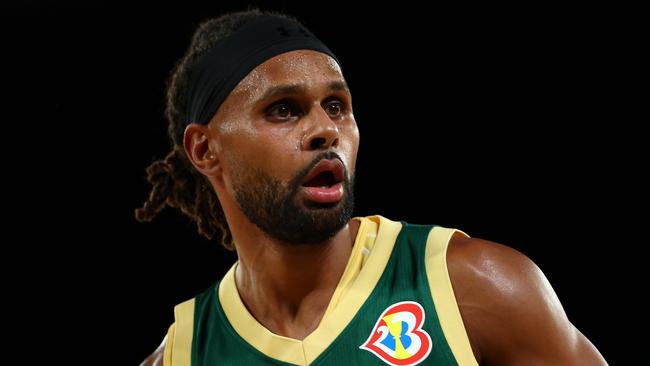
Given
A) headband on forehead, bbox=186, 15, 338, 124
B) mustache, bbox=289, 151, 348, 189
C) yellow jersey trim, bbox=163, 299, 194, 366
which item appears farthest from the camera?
yellow jersey trim, bbox=163, 299, 194, 366

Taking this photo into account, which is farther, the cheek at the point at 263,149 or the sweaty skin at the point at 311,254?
the cheek at the point at 263,149

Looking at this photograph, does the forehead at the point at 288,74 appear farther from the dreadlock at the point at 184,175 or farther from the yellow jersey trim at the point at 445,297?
the yellow jersey trim at the point at 445,297

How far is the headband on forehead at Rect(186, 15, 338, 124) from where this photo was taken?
1816 millimetres

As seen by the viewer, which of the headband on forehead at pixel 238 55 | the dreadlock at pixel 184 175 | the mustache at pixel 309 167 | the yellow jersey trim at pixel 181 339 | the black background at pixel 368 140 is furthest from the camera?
the black background at pixel 368 140

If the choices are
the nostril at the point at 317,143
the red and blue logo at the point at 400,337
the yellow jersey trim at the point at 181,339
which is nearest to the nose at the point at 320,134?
the nostril at the point at 317,143

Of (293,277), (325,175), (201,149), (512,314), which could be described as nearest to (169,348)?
(293,277)

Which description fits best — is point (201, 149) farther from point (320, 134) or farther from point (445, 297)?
point (445, 297)

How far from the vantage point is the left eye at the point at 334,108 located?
179 centimetres

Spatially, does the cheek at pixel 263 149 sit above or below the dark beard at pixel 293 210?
above

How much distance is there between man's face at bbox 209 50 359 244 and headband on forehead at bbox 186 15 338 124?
0.02 m

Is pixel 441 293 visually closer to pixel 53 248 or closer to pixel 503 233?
pixel 503 233

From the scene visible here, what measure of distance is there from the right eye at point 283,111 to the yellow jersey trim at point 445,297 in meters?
0.37

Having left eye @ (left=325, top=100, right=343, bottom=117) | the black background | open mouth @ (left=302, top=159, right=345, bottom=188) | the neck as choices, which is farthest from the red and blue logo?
the black background

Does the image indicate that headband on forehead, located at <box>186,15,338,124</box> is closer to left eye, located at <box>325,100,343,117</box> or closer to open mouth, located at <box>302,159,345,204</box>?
left eye, located at <box>325,100,343,117</box>
